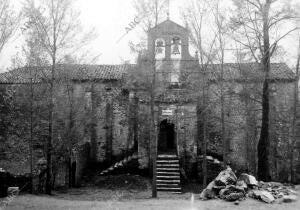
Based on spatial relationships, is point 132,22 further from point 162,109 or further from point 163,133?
point 163,133

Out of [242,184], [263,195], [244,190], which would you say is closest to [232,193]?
[244,190]

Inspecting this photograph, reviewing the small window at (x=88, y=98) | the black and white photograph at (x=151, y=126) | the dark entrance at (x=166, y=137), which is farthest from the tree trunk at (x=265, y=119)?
the small window at (x=88, y=98)

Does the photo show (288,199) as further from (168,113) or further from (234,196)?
(168,113)

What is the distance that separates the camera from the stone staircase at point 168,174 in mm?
18175

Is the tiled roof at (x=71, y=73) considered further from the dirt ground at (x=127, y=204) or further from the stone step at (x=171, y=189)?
the stone step at (x=171, y=189)

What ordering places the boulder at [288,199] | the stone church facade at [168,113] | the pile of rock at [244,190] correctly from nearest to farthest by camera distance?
the boulder at [288,199] → the pile of rock at [244,190] → the stone church facade at [168,113]

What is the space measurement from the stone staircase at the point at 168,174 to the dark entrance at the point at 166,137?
4.61 meters

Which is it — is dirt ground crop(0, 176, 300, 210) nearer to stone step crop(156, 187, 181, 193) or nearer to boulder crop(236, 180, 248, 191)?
boulder crop(236, 180, 248, 191)

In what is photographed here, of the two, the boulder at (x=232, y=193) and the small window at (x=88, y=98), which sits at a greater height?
the small window at (x=88, y=98)

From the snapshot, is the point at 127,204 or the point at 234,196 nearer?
the point at 234,196

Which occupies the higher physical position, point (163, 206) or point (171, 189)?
point (163, 206)

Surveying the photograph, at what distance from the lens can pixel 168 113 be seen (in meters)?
22.5

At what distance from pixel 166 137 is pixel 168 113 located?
170 inches

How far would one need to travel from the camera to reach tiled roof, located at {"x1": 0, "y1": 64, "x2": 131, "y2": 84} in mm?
16141
